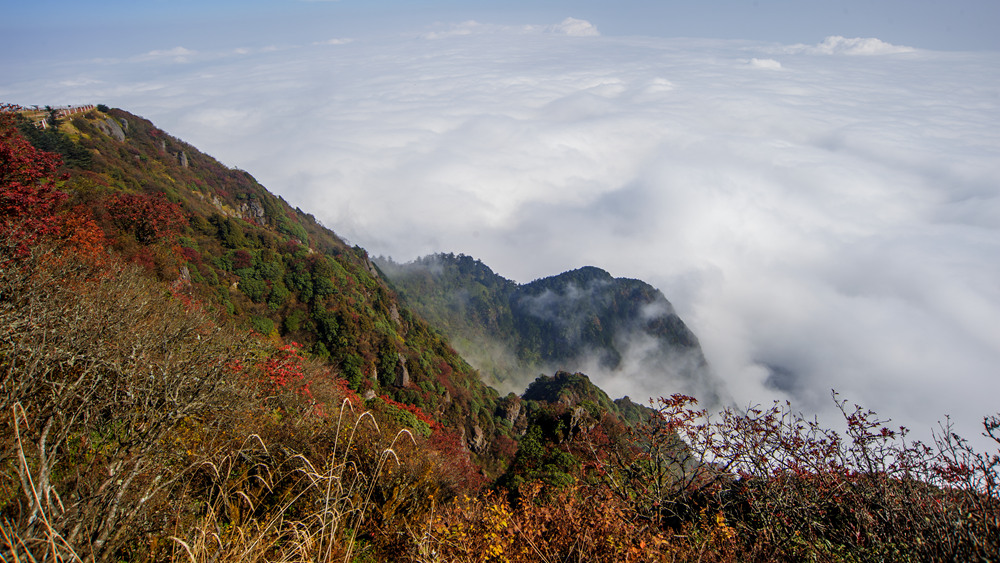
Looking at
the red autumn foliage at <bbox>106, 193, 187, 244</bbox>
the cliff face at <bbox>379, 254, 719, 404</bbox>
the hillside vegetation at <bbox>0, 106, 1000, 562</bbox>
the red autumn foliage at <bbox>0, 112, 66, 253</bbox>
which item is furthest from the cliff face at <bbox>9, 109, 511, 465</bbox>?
the cliff face at <bbox>379, 254, 719, 404</bbox>

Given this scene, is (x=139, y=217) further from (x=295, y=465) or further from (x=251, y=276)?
(x=295, y=465)

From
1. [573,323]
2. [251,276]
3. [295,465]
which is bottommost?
[573,323]

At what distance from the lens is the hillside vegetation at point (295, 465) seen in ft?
13.2

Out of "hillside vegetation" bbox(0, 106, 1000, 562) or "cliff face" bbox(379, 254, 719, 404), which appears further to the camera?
"cliff face" bbox(379, 254, 719, 404)

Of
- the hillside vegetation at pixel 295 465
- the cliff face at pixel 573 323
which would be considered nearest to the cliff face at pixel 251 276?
the hillside vegetation at pixel 295 465

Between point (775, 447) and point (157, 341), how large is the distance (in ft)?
50.5

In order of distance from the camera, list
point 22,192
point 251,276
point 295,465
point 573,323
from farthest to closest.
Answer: point 573,323, point 251,276, point 22,192, point 295,465

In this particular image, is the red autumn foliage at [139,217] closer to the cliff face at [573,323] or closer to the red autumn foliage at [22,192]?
the red autumn foliage at [22,192]

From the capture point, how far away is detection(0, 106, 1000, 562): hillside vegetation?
13.2ft

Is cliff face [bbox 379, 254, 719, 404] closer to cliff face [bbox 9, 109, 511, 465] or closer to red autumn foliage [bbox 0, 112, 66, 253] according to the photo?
cliff face [bbox 9, 109, 511, 465]

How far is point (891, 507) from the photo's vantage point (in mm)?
6988

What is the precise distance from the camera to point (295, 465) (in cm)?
807

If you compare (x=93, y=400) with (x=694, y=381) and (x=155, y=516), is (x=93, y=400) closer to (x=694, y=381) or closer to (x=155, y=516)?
(x=155, y=516)

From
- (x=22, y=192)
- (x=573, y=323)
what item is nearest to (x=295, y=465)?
(x=22, y=192)
